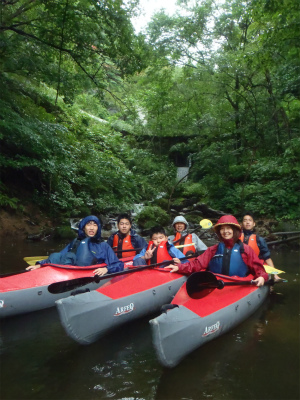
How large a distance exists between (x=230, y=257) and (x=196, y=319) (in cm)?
115

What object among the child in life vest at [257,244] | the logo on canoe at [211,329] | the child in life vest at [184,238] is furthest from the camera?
the child in life vest at [184,238]

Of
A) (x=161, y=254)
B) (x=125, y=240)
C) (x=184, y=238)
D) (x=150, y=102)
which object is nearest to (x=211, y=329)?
(x=161, y=254)

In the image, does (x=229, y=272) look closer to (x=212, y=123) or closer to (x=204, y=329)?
(x=204, y=329)

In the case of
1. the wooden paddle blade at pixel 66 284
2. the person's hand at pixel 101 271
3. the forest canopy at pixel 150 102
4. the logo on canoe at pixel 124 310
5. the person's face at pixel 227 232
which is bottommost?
the logo on canoe at pixel 124 310

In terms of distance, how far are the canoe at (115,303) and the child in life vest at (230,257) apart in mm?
547

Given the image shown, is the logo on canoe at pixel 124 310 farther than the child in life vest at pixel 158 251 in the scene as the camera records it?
No

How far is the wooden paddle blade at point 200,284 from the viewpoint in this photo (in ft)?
11.4

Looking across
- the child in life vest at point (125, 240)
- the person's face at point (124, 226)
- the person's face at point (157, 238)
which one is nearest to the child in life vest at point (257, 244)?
the person's face at point (157, 238)

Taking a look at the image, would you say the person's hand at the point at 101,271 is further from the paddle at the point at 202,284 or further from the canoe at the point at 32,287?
the paddle at the point at 202,284

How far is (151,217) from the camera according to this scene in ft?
40.3

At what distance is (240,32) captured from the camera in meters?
14.1

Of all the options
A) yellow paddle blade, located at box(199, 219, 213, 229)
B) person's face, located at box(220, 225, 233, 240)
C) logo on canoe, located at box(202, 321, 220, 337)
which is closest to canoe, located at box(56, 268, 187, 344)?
logo on canoe, located at box(202, 321, 220, 337)

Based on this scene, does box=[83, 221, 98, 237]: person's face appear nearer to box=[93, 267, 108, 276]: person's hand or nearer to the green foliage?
box=[93, 267, 108, 276]: person's hand

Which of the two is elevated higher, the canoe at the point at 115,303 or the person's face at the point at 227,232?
the person's face at the point at 227,232
